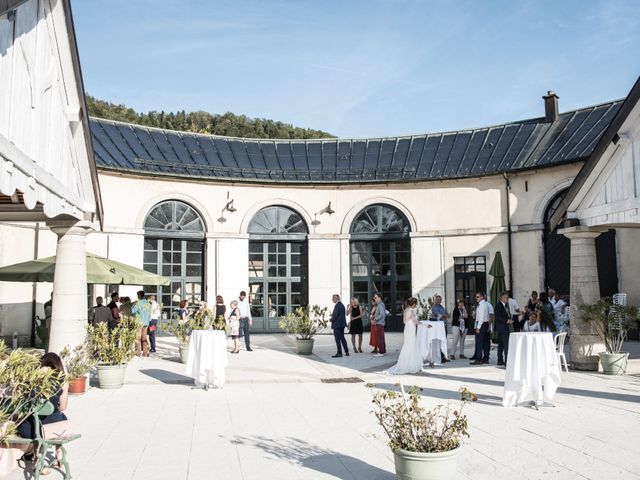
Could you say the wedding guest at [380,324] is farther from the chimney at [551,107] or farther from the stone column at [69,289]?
the chimney at [551,107]

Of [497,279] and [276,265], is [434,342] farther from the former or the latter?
[276,265]

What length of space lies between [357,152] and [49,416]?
19.9m

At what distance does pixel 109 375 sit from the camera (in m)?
9.85

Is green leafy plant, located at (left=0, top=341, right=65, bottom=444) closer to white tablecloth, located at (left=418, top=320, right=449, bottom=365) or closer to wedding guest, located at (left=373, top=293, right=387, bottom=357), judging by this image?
white tablecloth, located at (left=418, top=320, right=449, bottom=365)

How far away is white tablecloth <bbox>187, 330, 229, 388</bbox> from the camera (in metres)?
10.0

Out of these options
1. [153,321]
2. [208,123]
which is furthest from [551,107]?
[208,123]

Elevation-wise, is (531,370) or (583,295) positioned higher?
(583,295)

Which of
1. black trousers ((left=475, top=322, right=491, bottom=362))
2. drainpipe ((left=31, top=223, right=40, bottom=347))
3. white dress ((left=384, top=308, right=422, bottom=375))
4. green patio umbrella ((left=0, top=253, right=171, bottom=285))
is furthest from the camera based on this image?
drainpipe ((left=31, top=223, right=40, bottom=347))

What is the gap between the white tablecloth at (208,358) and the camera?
32.9 ft

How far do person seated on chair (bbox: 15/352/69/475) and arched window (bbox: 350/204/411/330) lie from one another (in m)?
A: 16.7

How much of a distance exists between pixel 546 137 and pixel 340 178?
775 cm

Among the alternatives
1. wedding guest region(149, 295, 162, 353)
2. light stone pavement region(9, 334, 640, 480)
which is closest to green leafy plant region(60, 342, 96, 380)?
light stone pavement region(9, 334, 640, 480)

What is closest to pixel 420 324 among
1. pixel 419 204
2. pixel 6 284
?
pixel 419 204

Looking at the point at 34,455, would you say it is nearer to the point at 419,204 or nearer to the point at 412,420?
the point at 412,420
